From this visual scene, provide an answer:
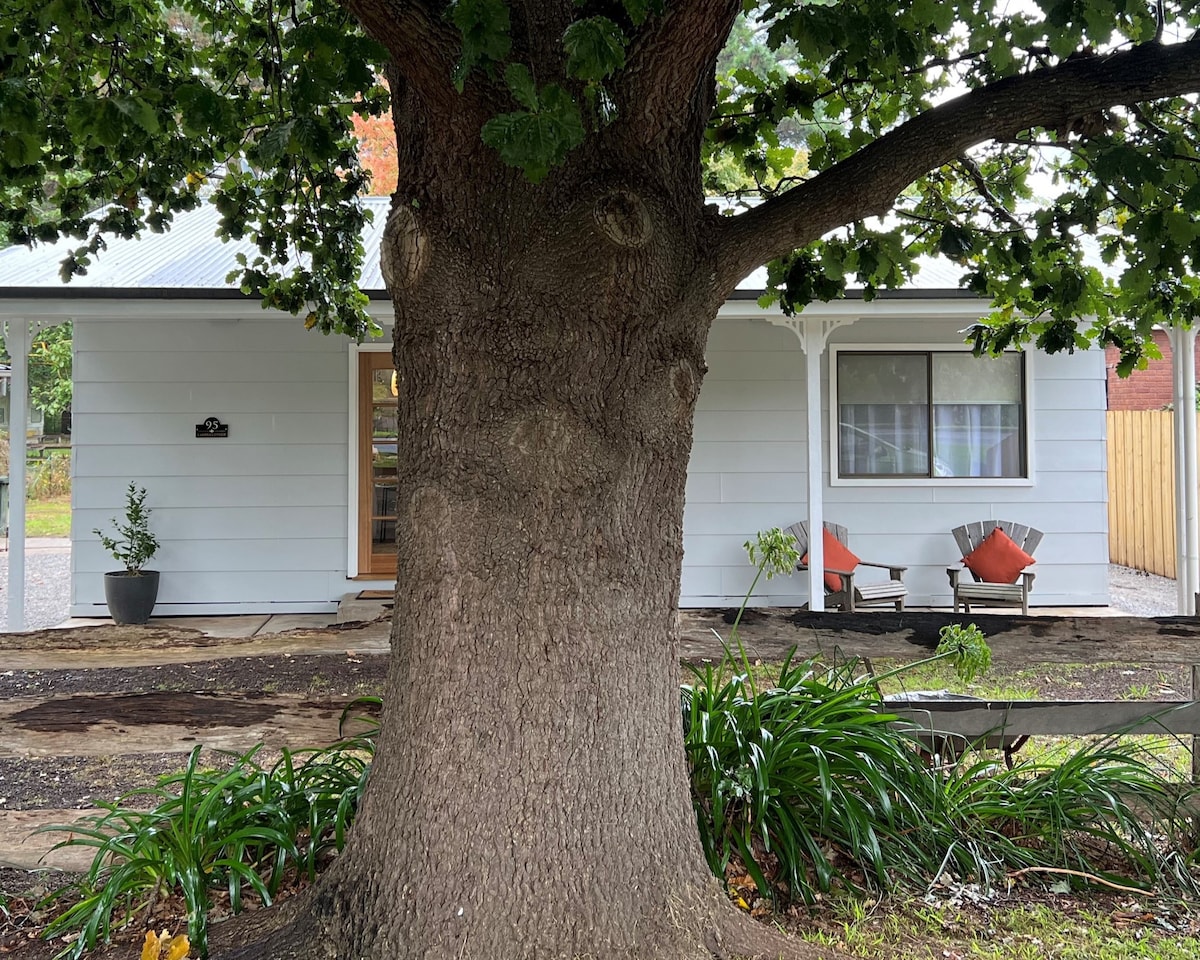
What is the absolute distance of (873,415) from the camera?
10031mm

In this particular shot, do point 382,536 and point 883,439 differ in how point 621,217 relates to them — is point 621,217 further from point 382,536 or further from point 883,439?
point 883,439

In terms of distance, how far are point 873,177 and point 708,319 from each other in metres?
0.59

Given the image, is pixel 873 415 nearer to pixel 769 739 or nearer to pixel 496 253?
pixel 769 739

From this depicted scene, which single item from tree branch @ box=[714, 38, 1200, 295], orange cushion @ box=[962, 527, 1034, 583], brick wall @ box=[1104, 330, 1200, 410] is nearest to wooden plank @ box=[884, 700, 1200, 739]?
tree branch @ box=[714, 38, 1200, 295]

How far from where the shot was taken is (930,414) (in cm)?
998

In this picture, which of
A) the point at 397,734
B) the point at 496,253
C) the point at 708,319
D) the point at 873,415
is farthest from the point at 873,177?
the point at 873,415

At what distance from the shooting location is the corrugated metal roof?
8.52 metres

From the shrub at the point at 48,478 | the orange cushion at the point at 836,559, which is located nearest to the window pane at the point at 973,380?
the orange cushion at the point at 836,559

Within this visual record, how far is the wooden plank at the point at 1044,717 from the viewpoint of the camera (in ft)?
10.9

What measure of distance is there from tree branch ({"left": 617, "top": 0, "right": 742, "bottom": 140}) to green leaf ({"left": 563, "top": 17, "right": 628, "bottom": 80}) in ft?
1.12

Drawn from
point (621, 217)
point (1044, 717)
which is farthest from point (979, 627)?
point (621, 217)

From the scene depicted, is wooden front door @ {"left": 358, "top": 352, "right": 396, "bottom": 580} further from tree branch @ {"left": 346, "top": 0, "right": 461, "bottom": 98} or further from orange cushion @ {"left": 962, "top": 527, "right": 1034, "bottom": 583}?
tree branch @ {"left": 346, "top": 0, "right": 461, "bottom": 98}

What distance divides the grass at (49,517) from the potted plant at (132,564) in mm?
14040

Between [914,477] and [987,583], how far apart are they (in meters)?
1.33
